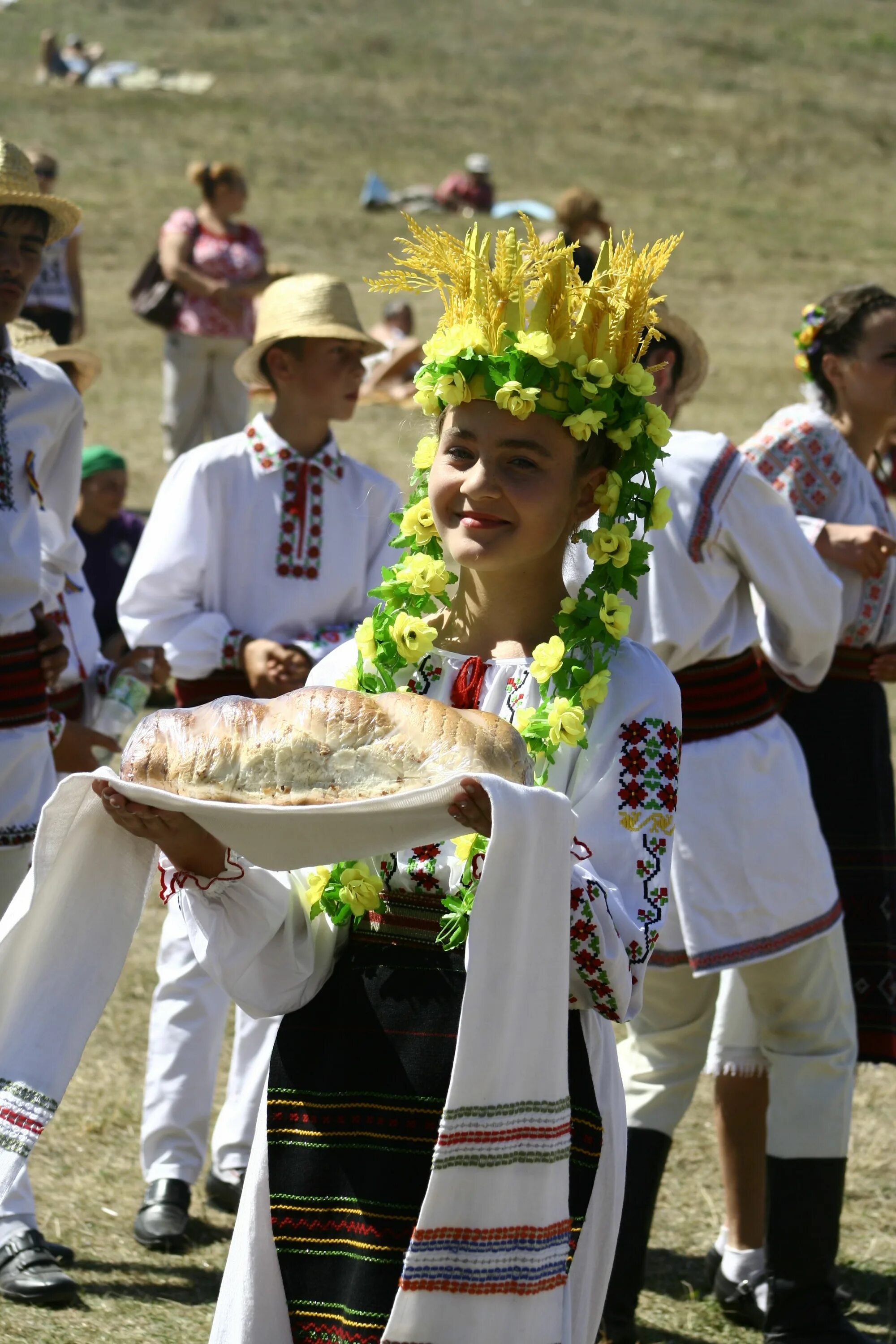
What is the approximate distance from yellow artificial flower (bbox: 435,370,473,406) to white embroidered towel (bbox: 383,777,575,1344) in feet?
2.35

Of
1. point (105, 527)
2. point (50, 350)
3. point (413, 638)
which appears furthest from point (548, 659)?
point (105, 527)

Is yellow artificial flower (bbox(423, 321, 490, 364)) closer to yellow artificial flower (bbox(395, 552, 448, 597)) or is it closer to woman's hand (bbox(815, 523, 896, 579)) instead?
yellow artificial flower (bbox(395, 552, 448, 597))

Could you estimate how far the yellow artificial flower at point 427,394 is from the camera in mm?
2645

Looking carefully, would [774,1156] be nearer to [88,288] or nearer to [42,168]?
[42,168]

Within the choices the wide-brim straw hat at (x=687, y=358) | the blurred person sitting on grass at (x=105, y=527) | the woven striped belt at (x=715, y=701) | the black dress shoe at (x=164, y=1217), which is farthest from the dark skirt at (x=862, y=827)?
the blurred person sitting on grass at (x=105, y=527)

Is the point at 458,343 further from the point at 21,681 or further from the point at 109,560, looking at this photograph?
the point at 109,560

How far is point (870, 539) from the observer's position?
4336 millimetres

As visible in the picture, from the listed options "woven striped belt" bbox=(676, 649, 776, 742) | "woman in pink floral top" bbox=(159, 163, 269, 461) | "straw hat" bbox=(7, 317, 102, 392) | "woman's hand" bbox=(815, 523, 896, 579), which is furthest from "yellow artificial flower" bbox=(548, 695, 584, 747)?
"woman in pink floral top" bbox=(159, 163, 269, 461)

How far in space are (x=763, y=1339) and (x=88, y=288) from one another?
55.2ft

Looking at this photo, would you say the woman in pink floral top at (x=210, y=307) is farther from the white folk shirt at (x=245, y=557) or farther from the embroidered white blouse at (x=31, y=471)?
the embroidered white blouse at (x=31, y=471)

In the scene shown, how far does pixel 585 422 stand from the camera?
2572 millimetres

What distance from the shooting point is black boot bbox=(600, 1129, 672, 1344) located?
13.0ft

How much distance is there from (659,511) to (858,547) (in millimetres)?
1797

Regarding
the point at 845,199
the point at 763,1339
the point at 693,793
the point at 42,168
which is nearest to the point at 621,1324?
the point at 763,1339
